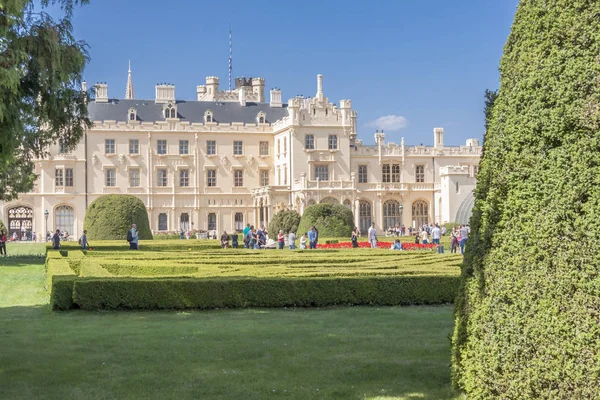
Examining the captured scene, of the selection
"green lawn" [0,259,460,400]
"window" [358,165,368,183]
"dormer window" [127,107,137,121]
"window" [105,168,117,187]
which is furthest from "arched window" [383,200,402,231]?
"green lawn" [0,259,460,400]

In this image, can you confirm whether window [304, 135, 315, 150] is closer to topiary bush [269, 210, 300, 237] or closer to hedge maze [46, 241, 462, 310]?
topiary bush [269, 210, 300, 237]

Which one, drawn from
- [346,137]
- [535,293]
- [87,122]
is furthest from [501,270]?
[346,137]

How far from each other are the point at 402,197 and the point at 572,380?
59.3 metres

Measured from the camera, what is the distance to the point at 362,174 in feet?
213

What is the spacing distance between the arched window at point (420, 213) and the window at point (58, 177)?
2906 cm

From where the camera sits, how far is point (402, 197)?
212 feet

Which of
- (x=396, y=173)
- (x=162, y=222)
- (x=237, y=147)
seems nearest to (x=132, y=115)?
(x=237, y=147)

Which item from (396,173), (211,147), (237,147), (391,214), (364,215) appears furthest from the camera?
(396,173)

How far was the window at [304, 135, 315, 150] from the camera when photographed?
6170 cm

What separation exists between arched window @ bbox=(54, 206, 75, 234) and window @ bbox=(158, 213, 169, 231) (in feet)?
22.2

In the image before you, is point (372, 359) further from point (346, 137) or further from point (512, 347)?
point (346, 137)

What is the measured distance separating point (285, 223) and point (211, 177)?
55.8 ft

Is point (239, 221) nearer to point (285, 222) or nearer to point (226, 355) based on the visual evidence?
point (285, 222)

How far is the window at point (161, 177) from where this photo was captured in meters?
62.5
